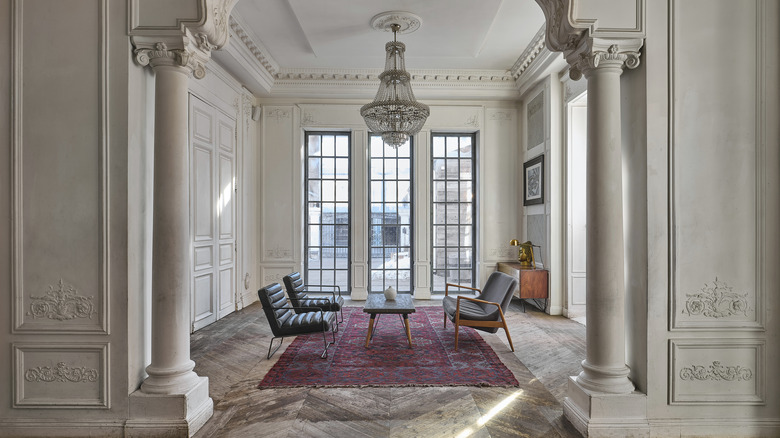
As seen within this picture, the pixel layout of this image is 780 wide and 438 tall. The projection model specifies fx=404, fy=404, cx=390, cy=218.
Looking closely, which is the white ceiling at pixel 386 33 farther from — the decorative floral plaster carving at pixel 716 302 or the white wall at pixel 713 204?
the decorative floral plaster carving at pixel 716 302

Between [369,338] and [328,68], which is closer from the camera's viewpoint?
[369,338]

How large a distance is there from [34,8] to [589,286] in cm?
438

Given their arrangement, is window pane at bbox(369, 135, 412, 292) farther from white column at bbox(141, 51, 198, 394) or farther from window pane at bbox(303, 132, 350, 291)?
white column at bbox(141, 51, 198, 394)

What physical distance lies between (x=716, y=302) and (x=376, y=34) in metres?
5.16

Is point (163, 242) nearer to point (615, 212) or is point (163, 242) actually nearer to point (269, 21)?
point (615, 212)

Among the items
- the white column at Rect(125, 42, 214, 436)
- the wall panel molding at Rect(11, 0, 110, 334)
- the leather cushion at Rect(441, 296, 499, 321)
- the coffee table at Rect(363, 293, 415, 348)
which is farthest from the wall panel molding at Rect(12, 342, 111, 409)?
the leather cushion at Rect(441, 296, 499, 321)

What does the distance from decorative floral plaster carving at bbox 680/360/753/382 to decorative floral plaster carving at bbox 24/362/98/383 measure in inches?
163

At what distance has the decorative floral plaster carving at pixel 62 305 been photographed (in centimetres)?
282

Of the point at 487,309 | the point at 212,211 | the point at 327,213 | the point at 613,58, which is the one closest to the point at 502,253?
the point at 487,309

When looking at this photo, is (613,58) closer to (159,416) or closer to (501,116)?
(159,416)

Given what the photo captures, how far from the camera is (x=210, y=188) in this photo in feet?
19.5

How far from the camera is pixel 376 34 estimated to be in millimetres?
5930

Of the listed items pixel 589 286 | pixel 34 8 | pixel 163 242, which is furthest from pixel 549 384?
pixel 34 8

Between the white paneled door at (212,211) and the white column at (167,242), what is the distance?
264 centimetres
